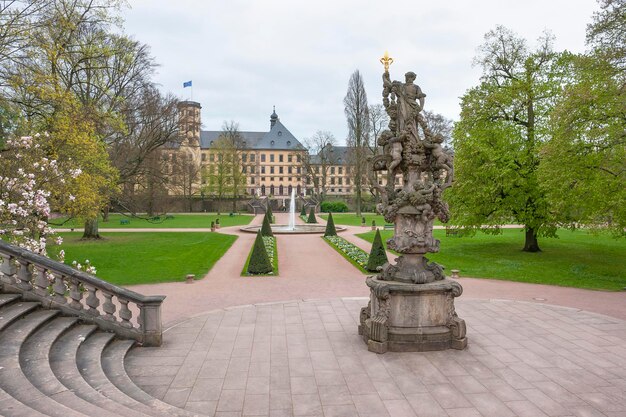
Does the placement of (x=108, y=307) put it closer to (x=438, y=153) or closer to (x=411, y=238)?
(x=411, y=238)

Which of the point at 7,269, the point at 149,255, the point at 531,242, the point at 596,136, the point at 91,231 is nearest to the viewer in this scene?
the point at 7,269

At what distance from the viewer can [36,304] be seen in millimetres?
8336

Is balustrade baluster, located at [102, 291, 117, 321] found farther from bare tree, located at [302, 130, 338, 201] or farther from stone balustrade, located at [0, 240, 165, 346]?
bare tree, located at [302, 130, 338, 201]

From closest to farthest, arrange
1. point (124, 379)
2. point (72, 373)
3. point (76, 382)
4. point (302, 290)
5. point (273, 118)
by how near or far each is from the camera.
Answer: point (76, 382)
point (72, 373)
point (124, 379)
point (302, 290)
point (273, 118)

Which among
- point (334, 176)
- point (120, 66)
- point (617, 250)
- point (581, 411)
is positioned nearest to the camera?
point (581, 411)

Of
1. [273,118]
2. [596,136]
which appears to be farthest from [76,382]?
[273,118]

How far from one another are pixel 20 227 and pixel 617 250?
29929 mm

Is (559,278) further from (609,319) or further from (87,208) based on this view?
(87,208)

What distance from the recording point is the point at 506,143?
22.1 meters

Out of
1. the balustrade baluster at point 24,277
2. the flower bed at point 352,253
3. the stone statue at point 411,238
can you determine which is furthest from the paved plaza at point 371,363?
the flower bed at point 352,253

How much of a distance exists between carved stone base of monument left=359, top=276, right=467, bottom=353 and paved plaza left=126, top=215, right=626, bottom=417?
226mm

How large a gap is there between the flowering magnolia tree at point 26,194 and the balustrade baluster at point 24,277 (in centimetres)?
199

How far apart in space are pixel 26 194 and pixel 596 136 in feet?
64.9

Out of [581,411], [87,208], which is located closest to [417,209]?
[581,411]
